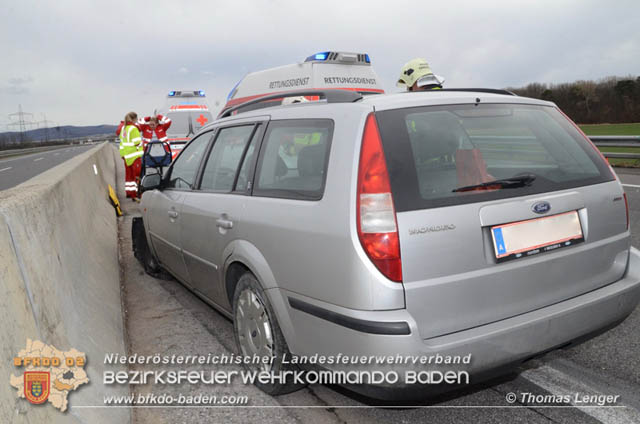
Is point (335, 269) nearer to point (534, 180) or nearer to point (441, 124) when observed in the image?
point (441, 124)

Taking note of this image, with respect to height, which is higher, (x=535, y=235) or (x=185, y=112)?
(x=185, y=112)

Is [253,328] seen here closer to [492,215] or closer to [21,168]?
[492,215]

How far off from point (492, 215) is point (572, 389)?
49.7 inches

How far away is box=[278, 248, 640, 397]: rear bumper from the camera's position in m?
2.18

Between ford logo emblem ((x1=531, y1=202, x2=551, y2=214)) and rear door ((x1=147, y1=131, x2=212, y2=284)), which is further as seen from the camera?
rear door ((x1=147, y1=131, x2=212, y2=284))

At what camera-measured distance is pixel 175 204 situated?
4.27 metres

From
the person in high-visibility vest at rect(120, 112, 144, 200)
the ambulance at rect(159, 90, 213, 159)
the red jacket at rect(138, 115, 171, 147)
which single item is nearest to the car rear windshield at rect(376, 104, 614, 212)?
the person in high-visibility vest at rect(120, 112, 144, 200)

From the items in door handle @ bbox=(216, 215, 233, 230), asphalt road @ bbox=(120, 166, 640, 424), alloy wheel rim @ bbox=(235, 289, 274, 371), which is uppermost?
door handle @ bbox=(216, 215, 233, 230)

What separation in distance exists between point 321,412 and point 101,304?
1796 mm

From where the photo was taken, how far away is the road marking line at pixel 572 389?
2525 mm

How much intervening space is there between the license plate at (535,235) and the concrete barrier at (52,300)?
1970 mm

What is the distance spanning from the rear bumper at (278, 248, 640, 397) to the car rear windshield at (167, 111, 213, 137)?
49.1 ft

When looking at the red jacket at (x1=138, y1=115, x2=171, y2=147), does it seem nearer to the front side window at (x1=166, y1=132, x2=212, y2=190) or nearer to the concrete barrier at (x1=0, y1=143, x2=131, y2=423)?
the front side window at (x1=166, y1=132, x2=212, y2=190)

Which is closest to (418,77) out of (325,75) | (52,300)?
(52,300)
